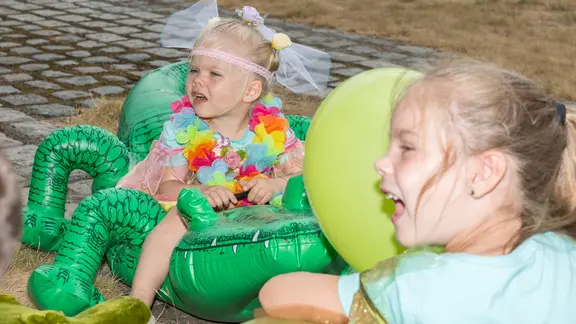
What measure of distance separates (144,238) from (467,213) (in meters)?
1.65

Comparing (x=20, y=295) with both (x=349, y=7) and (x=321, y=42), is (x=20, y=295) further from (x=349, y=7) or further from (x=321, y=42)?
(x=349, y=7)

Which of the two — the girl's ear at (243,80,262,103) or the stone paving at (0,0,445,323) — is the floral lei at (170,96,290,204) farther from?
the stone paving at (0,0,445,323)

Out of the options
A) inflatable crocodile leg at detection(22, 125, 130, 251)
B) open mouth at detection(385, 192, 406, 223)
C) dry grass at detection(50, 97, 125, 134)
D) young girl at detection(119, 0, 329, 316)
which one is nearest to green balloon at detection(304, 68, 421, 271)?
open mouth at detection(385, 192, 406, 223)

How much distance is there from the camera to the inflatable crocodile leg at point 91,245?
10.0ft

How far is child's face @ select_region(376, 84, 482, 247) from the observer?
76.7 inches

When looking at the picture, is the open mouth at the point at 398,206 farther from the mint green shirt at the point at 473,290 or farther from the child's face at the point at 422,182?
the mint green shirt at the point at 473,290

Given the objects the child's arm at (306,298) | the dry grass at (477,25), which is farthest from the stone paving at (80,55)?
the child's arm at (306,298)

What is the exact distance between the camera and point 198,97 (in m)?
3.61

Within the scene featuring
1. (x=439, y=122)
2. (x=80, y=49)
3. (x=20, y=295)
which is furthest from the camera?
(x=80, y=49)

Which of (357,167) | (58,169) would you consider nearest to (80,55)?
(58,169)

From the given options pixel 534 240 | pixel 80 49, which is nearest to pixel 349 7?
pixel 80 49

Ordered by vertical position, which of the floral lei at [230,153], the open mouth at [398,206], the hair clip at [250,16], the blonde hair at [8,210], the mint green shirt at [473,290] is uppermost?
the blonde hair at [8,210]

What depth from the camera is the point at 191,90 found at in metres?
3.62

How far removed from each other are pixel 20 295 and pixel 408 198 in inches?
72.3
